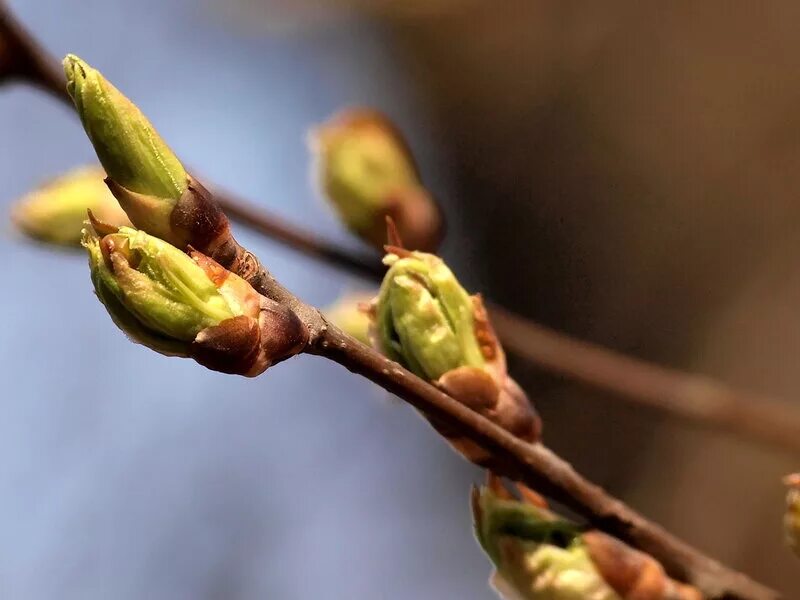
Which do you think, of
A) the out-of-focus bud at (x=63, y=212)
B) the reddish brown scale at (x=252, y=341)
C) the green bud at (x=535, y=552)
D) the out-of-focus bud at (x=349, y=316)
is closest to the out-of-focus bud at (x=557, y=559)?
the green bud at (x=535, y=552)

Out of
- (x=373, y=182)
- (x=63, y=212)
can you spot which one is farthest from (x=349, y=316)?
(x=63, y=212)

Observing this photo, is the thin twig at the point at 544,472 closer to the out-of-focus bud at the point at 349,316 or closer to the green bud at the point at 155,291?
the green bud at the point at 155,291

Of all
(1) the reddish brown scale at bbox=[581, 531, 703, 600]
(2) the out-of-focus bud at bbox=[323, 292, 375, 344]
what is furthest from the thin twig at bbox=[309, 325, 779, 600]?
(2) the out-of-focus bud at bbox=[323, 292, 375, 344]

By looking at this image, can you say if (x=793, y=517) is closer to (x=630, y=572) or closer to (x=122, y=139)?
(x=630, y=572)

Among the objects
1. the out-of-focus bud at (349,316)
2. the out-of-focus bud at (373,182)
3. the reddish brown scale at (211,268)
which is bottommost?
the reddish brown scale at (211,268)

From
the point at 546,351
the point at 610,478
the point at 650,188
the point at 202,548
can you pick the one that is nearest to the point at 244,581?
the point at 202,548

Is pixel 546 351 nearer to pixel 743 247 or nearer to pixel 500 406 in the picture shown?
pixel 500 406
